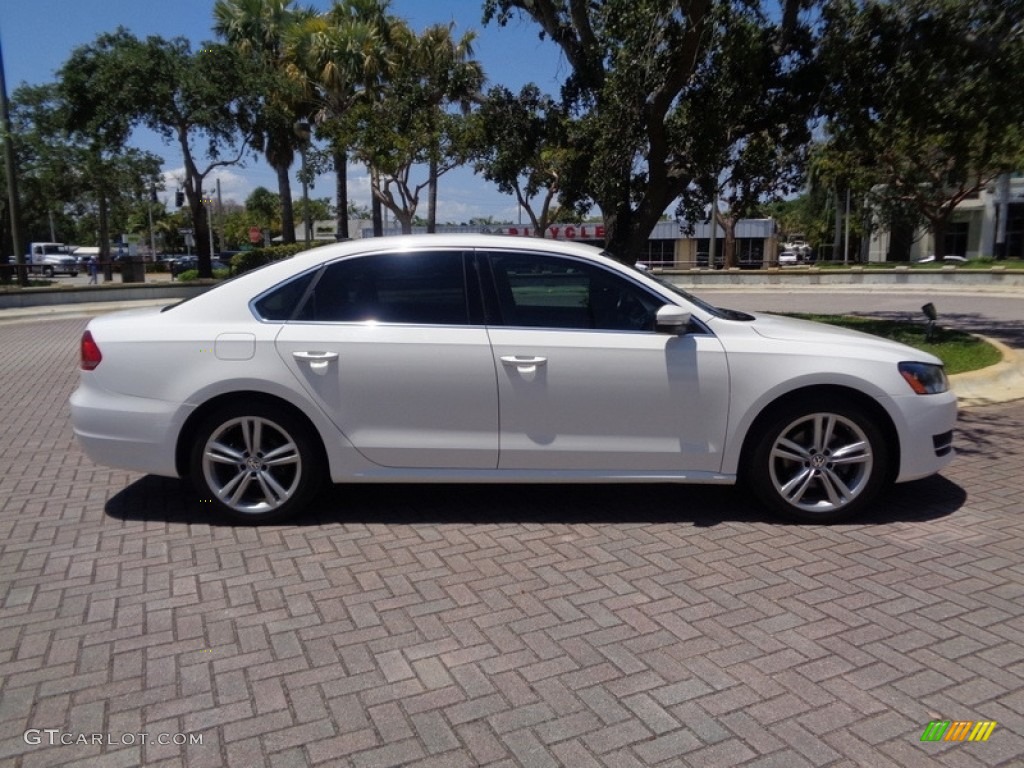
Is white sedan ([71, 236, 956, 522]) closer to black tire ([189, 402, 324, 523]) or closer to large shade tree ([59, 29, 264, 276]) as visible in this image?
black tire ([189, 402, 324, 523])

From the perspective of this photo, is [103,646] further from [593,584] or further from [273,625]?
[593,584]

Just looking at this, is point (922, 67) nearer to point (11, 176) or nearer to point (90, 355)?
point (90, 355)

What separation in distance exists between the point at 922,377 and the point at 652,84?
25.8 ft

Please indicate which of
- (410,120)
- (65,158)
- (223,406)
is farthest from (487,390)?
(65,158)

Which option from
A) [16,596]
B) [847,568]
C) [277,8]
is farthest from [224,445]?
[277,8]

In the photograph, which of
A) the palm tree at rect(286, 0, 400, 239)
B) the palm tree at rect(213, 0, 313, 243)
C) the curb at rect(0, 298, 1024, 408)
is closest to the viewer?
the curb at rect(0, 298, 1024, 408)

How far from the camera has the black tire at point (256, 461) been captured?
488cm

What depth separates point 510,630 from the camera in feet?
12.1

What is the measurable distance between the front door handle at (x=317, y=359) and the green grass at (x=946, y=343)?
17.5ft

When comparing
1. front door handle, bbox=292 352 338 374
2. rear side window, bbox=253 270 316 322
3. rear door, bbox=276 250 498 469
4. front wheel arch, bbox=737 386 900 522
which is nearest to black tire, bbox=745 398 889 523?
front wheel arch, bbox=737 386 900 522

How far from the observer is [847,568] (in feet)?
14.3

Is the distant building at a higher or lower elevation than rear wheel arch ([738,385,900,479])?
higher

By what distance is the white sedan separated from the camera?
4.80m

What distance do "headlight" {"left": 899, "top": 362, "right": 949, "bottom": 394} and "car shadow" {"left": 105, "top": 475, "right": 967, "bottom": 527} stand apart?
78 centimetres
